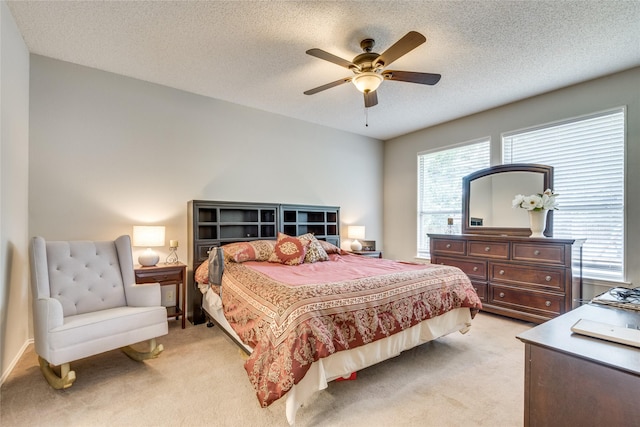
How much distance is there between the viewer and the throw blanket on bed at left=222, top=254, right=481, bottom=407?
5.60 ft

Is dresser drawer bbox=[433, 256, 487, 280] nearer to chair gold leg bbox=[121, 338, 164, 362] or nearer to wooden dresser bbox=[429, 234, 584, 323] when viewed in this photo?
wooden dresser bbox=[429, 234, 584, 323]

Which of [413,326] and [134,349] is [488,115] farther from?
[134,349]

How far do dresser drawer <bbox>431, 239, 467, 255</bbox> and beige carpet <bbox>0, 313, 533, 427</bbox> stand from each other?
151 cm

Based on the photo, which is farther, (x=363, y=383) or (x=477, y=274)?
(x=477, y=274)

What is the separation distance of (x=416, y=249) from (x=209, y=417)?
4.36 metres

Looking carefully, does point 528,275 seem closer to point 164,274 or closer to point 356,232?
point 356,232

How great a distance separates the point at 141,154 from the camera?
3463 millimetres

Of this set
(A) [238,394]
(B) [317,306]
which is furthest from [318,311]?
(A) [238,394]

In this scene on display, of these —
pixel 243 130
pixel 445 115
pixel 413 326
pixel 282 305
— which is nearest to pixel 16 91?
pixel 243 130

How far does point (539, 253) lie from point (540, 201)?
631 millimetres

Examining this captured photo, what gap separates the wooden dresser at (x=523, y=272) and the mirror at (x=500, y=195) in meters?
0.41

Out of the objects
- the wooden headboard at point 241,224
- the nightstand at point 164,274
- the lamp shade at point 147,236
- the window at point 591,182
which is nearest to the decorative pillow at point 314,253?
the wooden headboard at point 241,224

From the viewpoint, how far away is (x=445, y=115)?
4.57 metres

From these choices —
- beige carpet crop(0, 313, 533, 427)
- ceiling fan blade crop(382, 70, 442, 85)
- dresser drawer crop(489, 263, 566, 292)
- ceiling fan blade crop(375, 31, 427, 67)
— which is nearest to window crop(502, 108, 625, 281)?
dresser drawer crop(489, 263, 566, 292)
